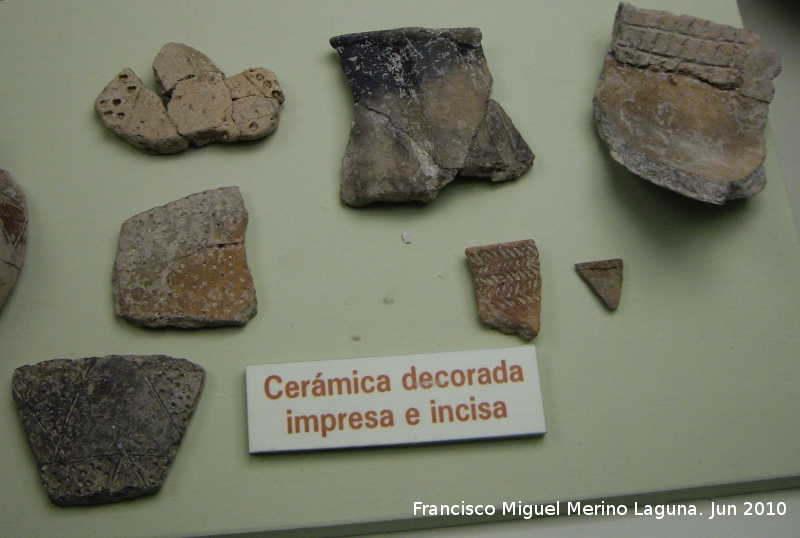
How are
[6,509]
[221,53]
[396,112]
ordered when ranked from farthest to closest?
1. [221,53]
2. [396,112]
3. [6,509]

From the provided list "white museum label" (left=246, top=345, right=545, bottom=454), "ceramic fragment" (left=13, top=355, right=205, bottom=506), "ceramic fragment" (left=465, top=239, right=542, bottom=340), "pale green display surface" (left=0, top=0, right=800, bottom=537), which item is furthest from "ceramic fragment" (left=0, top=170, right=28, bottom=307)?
"ceramic fragment" (left=465, top=239, right=542, bottom=340)

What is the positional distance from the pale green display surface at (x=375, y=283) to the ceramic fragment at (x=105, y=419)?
0.06 metres

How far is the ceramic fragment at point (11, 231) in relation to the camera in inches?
79.0

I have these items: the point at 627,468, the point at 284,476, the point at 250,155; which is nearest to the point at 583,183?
the point at 627,468

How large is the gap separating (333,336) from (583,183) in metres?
0.99

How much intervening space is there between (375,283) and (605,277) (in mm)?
732

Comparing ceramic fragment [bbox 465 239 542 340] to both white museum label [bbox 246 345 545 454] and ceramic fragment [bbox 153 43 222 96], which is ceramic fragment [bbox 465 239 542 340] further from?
ceramic fragment [bbox 153 43 222 96]

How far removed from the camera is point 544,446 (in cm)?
196

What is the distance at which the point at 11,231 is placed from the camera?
2.05m

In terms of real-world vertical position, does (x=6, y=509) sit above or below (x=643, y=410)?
below

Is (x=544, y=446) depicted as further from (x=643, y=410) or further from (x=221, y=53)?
(x=221, y=53)

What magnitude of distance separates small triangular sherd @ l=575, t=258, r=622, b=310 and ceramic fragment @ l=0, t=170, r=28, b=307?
5.78ft

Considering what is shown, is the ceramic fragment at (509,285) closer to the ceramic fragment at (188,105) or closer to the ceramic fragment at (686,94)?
the ceramic fragment at (686,94)

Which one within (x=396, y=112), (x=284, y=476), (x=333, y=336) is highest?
(x=396, y=112)
